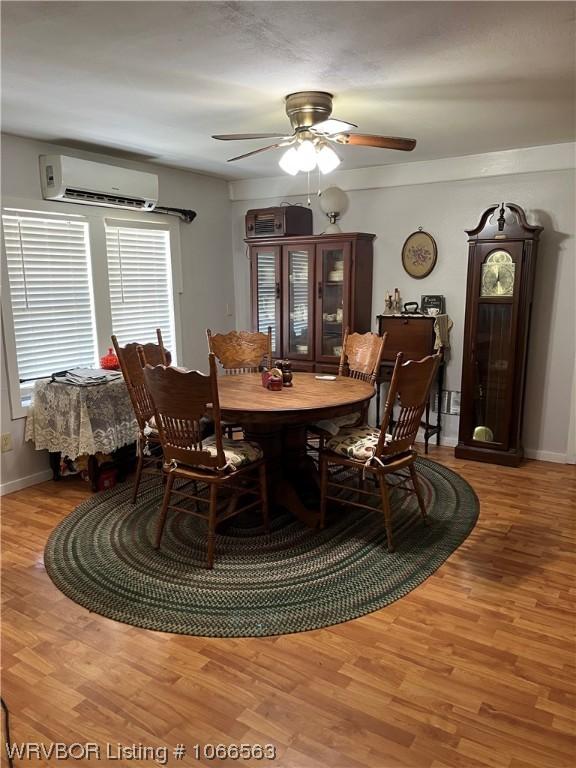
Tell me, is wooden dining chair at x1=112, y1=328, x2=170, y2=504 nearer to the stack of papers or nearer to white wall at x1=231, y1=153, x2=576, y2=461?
the stack of papers

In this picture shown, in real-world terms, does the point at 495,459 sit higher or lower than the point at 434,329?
lower

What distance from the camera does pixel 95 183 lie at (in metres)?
3.77

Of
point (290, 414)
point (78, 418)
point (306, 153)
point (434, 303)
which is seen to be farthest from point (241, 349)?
point (306, 153)

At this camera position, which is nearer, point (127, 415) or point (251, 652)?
point (251, 652)

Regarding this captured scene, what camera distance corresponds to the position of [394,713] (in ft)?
5.88

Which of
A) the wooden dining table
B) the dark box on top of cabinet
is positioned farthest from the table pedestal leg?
the dark box on top of cabinet

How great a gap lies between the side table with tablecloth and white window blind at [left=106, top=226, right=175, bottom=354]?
2.75 ft

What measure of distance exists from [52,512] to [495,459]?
314 centimetres

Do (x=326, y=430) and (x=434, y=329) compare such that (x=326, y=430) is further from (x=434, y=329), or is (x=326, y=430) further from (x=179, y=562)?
(x=434, y=329)

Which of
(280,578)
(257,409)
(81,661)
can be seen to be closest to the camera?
(81,661)

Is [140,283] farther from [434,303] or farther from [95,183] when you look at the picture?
[434,303]

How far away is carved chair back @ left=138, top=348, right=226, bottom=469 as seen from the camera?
2.49 m

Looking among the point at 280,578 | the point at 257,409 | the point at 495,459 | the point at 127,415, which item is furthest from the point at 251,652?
the point at 495,459

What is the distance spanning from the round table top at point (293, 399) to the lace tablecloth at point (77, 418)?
80cm
